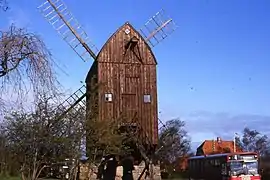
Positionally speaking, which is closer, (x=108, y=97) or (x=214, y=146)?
(x=108, y=97)

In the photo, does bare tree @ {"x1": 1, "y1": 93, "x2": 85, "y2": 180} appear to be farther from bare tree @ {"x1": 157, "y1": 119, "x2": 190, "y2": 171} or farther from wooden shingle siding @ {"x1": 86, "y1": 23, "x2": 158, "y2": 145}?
bare tree @ {"x1": 157, "y1": 119, "x2": 190, "y2": 171}

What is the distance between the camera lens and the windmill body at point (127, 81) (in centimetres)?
4162

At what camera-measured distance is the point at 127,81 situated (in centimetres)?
4259

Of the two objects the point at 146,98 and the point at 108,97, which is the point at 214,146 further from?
the point at 108,97

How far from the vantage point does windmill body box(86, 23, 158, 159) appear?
4162 centimetres

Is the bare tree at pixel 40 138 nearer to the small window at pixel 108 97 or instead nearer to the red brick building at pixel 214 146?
the small window at pixel 108 97

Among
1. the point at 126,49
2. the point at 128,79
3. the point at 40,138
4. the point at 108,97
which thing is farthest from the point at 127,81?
the point at 40,138

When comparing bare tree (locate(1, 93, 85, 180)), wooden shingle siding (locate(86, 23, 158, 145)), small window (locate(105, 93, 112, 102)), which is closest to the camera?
bare tree (locate(1, 93, 85, 180))

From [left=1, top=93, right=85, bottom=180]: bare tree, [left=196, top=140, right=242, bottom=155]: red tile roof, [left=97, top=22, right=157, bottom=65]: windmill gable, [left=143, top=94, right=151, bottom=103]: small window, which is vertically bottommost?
[left=1, top=93, right=85, bottom=180]: bare tree

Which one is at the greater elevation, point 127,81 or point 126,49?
point 126,49

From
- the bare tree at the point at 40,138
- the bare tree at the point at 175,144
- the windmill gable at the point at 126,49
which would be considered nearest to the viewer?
the bare tree at the point at 40,138

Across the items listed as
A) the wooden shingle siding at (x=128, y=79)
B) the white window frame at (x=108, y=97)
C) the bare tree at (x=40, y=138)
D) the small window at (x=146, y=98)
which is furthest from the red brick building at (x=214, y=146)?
the bare tree at (x=40, y=138)

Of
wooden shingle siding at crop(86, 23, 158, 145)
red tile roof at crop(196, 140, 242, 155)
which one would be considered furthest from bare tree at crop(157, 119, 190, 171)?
wooden shingle siding at crop(86, 23, 158, 145)

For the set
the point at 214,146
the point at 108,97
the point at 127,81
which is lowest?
the point at 214,146
